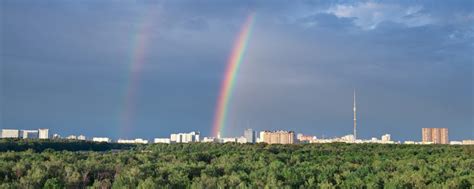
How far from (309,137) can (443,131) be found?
4067 centimetres

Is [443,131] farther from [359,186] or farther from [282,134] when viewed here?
[359,186]

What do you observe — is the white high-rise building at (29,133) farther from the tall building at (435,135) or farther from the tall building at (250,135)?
the tall building at (435,135)

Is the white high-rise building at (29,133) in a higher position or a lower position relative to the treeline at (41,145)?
higher

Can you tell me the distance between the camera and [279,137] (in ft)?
417

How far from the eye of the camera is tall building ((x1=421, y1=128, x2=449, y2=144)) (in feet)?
451

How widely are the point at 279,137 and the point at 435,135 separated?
1913 inches

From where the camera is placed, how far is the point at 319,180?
1642cm

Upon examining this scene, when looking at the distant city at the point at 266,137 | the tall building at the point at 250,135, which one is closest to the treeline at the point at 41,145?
the distant city at the point at 266,137

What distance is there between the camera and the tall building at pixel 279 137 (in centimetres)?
12488

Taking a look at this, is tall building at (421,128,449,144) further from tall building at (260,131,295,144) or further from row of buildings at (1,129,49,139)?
row of buildings at (1,129,49,139)

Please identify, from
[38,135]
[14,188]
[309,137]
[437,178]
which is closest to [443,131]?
[309,137]

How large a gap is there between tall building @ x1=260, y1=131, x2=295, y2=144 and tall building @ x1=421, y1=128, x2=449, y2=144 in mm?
42398

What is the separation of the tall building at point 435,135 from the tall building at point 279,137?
42.4 meters

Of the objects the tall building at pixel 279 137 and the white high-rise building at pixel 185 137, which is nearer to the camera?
the tall building at pixel 279 137
